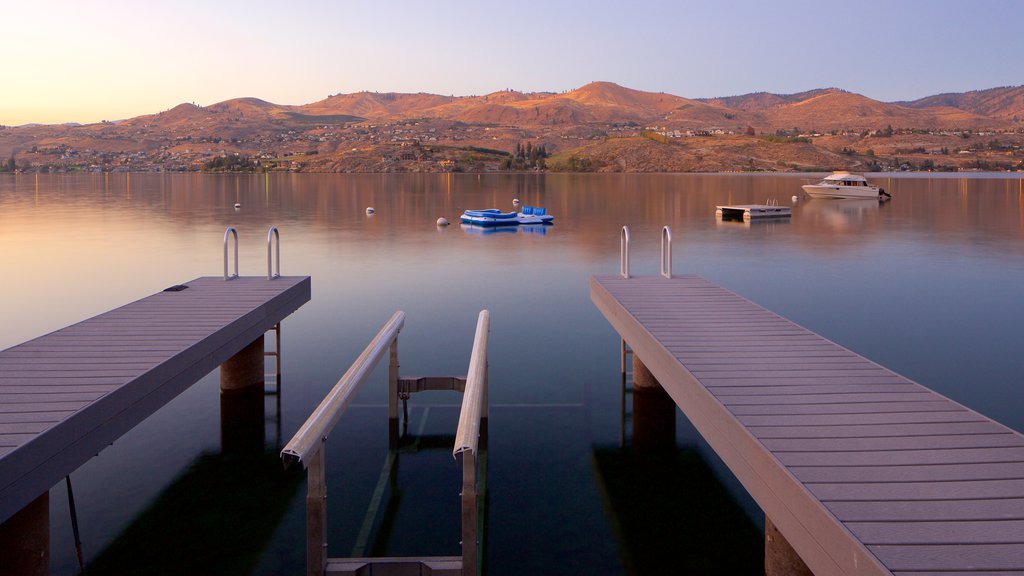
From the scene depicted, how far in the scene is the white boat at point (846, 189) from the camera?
57.1 metres

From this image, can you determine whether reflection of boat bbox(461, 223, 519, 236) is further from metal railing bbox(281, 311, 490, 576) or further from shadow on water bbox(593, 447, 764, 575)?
metal railing bbox(281, 311, 490, 576)

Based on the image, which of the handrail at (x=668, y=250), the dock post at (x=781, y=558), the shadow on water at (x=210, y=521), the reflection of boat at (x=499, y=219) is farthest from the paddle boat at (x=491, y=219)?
the dock post at (x=781, y=558)

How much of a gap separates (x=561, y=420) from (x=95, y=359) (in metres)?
4.71

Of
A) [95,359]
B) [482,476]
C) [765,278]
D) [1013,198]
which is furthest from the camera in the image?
[1013,198]

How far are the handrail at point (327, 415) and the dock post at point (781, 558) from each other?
2593mm

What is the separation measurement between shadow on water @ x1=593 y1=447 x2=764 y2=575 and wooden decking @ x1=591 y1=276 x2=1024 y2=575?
1.05 m

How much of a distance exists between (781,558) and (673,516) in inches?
83.3

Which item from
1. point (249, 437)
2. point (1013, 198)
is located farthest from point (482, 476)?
point (1013, 198)

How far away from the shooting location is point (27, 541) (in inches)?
186

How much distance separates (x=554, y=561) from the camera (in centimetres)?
589

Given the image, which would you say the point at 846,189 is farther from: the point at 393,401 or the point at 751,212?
the point at 393,401

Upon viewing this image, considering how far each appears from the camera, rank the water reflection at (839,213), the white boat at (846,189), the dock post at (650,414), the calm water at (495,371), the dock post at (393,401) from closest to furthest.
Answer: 1. the calm water at (495,371)
2. the dock post at (393,401)
3. the dock post at (650,414)
4. the water reflection at (839,213)
5. the white boat at (846,189)

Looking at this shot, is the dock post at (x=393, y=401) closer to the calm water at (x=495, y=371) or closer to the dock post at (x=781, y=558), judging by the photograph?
the calm water at (x=495, y=371)

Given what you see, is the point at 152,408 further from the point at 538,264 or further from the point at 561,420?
the point at 538,264
